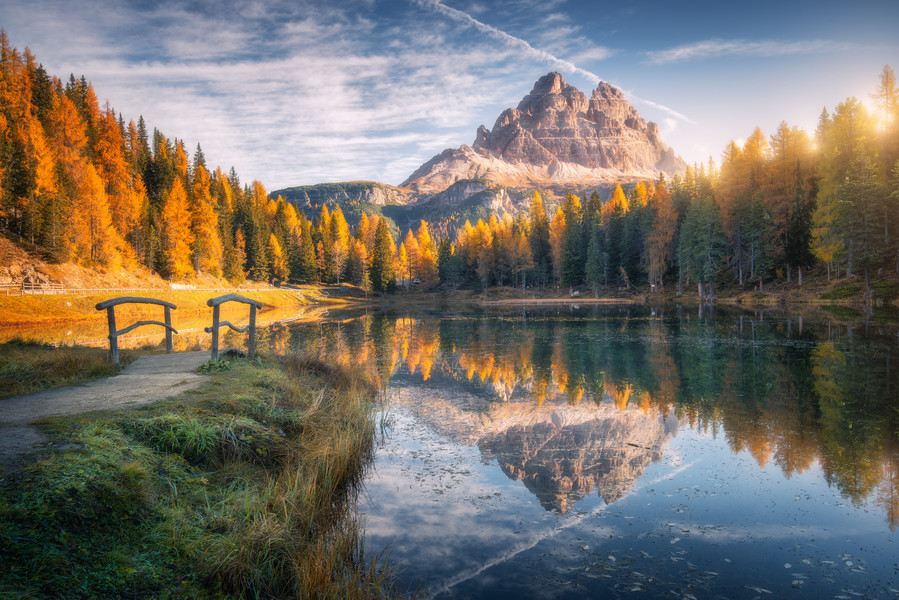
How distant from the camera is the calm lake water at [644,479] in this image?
595 centimetres

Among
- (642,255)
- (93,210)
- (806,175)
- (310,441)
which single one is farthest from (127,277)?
(806,175)

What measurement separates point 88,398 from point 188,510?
5.38 meters

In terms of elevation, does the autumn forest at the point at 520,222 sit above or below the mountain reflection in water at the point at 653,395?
above

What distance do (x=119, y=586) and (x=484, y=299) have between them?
8323 cm

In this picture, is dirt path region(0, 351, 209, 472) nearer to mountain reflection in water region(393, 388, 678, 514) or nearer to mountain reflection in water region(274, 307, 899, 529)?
mountain reflection in water region(393, 388, 678, 514)

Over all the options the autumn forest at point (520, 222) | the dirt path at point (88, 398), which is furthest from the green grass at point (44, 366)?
the autumn forest at point (520, 222)

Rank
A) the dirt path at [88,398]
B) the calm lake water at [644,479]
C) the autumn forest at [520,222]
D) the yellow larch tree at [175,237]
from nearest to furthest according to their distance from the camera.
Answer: the calm lake water at [644,479] → the dirt path at [88,398] → the autumn forest at [520,222] → the yellow larch tree at [175,237]

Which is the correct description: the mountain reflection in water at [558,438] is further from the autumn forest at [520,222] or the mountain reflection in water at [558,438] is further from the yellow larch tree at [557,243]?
the yellow larch tree at [557,243]

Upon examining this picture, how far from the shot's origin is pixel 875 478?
8367 millimetres

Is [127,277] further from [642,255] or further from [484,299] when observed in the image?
[642,255]

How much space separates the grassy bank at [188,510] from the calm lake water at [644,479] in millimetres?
1033

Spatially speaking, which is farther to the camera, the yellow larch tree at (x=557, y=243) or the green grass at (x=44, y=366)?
the yellow larch tree at (x=557, y=243)

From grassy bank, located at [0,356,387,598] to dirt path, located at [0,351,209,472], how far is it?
0.40 metres

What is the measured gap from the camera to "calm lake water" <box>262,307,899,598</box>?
5.95 meters
